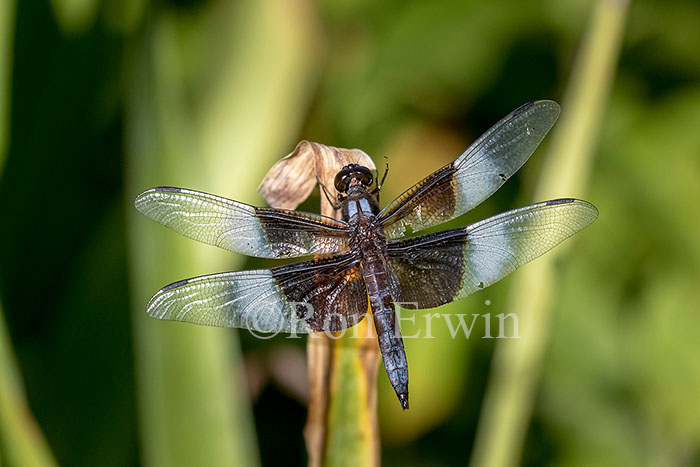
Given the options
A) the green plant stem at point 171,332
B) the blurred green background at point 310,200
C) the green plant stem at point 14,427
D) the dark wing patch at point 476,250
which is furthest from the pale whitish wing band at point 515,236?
the green plant stem at point 14,427

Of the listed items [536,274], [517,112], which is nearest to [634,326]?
[536,274]

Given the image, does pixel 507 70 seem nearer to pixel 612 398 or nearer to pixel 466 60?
pixel 466 60

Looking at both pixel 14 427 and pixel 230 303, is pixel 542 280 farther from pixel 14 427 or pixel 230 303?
pixel 14 427

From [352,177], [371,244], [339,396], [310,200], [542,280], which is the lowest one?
[339,396]

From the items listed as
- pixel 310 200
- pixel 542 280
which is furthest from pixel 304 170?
pixel 310 200

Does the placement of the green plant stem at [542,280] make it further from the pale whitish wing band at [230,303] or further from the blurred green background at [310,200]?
the pale whitish wing band at [230,303]

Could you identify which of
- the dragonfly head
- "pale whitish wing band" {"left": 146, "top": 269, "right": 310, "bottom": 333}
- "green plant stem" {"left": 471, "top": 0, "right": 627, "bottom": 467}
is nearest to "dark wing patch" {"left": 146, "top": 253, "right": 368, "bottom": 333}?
"pale whitish wing band" {"left": 146, "top": 269, "right": 310, "bottom": 333}

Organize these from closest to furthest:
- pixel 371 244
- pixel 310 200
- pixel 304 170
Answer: pixel 304 170 → pixel 371 244 → pixel 310 200
